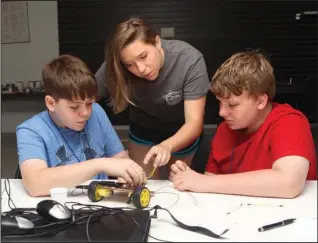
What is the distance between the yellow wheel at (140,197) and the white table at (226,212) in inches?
1.5

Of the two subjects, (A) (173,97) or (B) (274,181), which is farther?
(A) (173,97)

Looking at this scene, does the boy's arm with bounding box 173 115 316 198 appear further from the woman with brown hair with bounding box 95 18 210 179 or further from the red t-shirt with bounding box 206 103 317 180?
the woman with brown hair with bounding box 95 18 210 179

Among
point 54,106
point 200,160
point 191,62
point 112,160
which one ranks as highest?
point 191,62

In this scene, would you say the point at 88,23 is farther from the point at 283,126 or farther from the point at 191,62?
the point at 283,126

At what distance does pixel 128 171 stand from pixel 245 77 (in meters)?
0.42

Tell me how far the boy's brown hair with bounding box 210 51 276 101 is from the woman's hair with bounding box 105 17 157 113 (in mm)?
277

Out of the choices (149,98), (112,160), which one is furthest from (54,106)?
(149,98)

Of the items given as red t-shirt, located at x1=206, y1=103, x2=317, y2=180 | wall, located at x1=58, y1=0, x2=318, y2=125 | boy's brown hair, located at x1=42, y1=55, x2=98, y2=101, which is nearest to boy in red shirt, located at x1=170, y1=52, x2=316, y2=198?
red t-shirt, located at x1=206, y1=103, x2=317, y2=180

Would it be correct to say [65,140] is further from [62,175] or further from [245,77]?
[245,77]

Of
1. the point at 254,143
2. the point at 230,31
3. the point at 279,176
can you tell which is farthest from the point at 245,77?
the point at 230,31

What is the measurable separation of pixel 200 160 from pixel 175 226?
0.55 meters

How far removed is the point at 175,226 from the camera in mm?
924

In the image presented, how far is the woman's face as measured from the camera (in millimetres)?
1289

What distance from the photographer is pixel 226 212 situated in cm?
100
